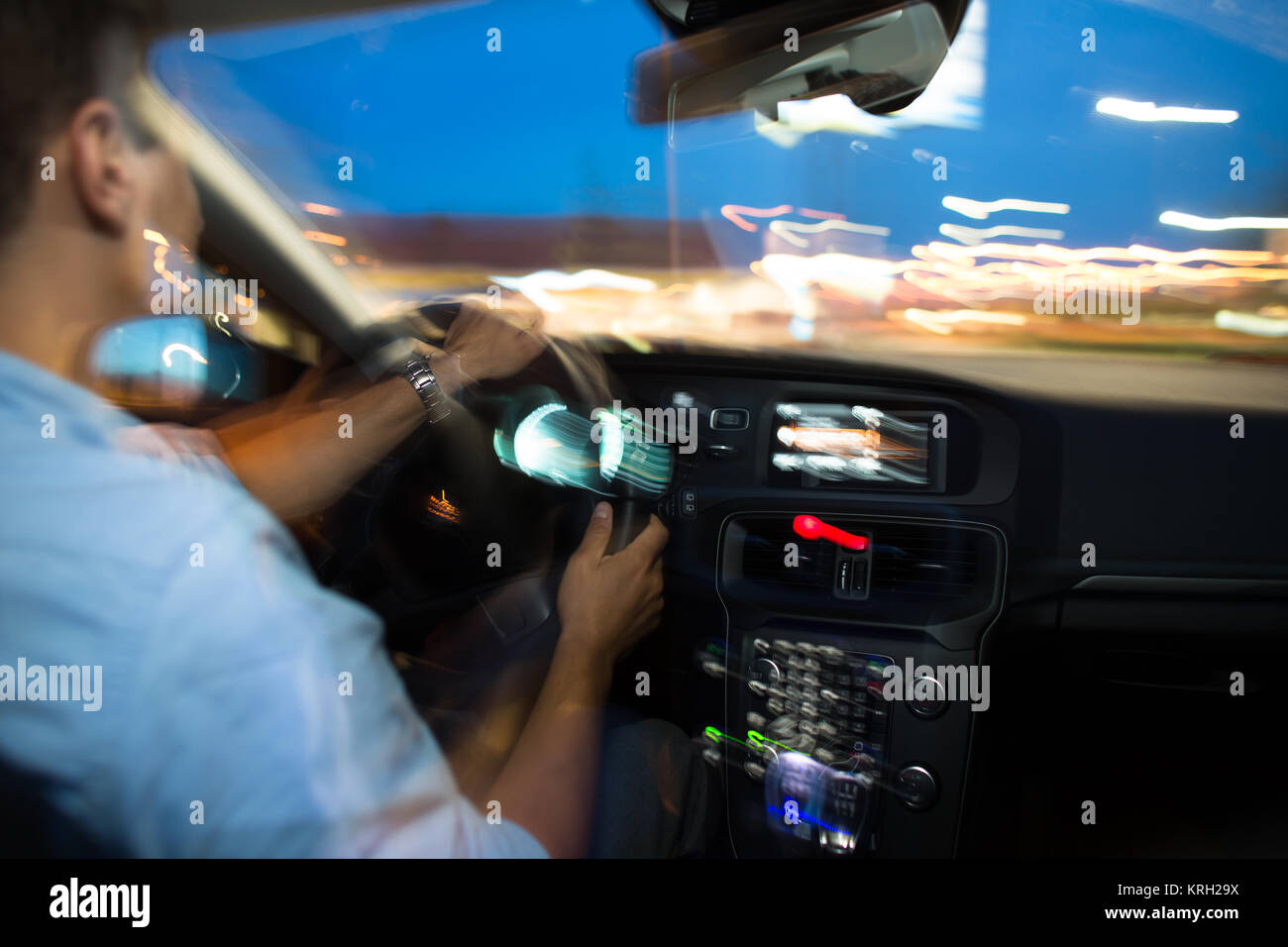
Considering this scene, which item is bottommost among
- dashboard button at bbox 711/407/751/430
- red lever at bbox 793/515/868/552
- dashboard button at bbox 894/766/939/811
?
dashboard button at bbox 894/766/939/811

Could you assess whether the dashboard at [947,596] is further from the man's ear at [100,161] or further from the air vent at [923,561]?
the man's ear at [100,161]

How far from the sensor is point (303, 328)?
1.72 metres

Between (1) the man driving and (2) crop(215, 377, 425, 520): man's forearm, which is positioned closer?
(1) the man driving

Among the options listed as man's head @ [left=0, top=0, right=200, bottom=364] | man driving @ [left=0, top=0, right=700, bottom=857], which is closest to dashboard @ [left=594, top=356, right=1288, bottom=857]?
man driving @ [left=0, top=0, right=700, bottom=857]

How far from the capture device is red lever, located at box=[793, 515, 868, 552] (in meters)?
1.71

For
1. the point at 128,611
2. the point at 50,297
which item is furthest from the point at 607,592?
the point at 50,297

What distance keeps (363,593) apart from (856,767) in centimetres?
110

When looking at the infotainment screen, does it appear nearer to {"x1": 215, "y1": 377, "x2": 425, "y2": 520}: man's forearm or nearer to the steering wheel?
the steering wheel

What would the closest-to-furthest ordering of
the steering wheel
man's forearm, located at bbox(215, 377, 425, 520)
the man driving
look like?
the man driving, man's forearm, located at bbox(215, 377, 425, 520), the steering wheel

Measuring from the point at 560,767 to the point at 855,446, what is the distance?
1.02m

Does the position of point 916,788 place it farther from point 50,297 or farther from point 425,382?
point 50,297

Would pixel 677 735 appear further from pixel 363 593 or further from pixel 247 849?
pixel 247 849

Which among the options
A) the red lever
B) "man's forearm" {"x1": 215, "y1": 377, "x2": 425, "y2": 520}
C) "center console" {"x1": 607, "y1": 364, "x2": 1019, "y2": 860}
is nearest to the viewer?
"man's forearm" {"x1": 215, "y1": 377, "x2": 425, "y2": 520}

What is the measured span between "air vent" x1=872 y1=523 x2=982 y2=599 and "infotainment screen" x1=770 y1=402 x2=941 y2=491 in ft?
0.34
